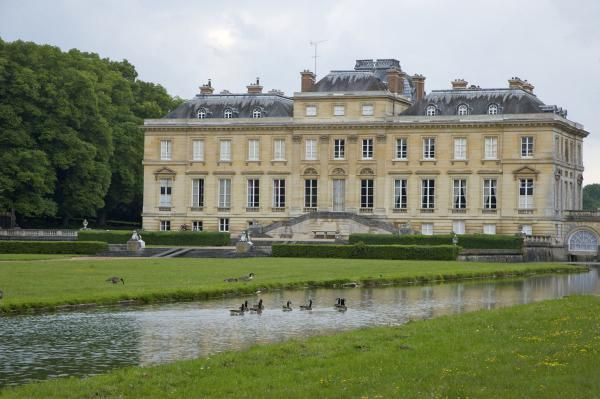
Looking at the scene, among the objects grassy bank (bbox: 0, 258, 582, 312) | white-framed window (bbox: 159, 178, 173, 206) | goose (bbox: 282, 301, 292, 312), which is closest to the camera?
goose (bbox: 282, 301, 292, 312)

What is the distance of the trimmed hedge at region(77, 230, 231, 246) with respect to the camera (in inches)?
2606

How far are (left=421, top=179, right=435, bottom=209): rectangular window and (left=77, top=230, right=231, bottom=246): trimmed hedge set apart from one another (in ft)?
45.4

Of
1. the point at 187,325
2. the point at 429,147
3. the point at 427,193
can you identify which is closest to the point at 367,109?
the point at 429,147

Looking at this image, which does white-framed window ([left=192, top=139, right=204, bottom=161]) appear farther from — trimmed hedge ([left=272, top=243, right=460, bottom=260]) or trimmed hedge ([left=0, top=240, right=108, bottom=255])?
trimmed hedge ([left=272, top=243, right=460, bottom=260])

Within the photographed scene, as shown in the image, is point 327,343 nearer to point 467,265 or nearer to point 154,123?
point 467,265

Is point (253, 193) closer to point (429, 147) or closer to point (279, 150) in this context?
point (279, 150)

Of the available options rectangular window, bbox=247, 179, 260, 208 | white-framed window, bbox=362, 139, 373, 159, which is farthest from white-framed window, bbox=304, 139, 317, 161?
rectangular window, bbox=247, 179, 260, 208

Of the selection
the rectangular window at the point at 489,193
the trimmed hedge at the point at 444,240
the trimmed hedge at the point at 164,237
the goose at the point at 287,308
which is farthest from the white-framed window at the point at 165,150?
the goose at the point at 287,308

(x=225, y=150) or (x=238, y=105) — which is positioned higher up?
(x=238, y=105)

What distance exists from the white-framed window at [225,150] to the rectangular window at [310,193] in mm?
Answer: 5456

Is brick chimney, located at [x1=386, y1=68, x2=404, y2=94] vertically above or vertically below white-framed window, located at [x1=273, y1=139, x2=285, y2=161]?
above

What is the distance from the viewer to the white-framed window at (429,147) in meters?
73.9

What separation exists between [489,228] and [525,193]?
306cm

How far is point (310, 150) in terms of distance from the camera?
7638cm
